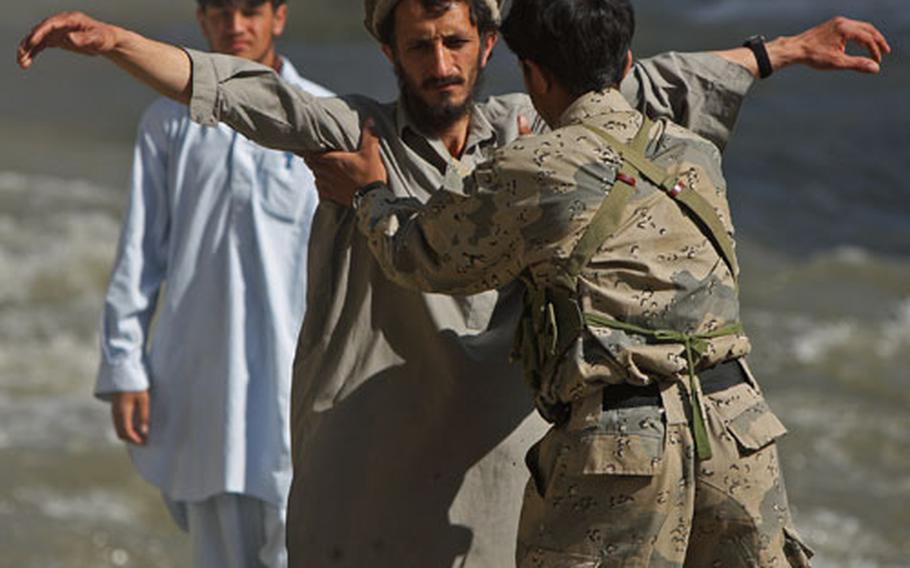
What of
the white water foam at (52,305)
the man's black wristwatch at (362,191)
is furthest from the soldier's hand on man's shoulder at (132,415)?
the white water foam at (52,305)

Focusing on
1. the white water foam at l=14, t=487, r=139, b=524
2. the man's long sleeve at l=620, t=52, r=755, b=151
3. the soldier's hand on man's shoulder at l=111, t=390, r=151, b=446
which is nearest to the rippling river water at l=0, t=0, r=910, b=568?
the white water foam at l=14, t=487, r=139, b=524

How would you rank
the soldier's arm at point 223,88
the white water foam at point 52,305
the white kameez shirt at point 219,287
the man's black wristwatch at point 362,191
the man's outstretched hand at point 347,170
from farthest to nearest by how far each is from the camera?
1. the white water foam at point 52,305
2. the white kameez shirt at point 219,287
3. the man's outstretched hand at point 347,170
4. the man's black wristwatch at point 362,191
5. the soldier's arm at point 223,88

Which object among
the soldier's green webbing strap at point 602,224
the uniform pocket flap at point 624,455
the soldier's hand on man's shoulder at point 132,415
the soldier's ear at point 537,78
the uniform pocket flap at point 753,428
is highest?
the soldier's ear at point 537,78

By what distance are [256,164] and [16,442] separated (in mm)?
4002

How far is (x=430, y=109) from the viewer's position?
156 inches

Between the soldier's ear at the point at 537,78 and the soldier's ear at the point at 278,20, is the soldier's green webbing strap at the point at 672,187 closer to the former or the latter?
the soldier's ear at the point at 537,78

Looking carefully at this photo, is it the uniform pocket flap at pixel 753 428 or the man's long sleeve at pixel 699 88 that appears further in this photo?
the man's long sleeve at pixel 699 88

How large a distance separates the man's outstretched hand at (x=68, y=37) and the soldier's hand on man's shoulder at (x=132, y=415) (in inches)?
68.2

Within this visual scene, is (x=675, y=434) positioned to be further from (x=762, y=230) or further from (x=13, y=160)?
(x=13, y=160)

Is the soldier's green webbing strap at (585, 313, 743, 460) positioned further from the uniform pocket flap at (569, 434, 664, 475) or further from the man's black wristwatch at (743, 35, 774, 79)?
the man's black wristwatch at (743, 35, 774, 79)

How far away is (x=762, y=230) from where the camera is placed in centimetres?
1227

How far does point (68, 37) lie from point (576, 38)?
2.81ft

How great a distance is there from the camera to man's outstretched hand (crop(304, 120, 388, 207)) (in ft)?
12.6

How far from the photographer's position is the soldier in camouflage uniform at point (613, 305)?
3314 mm
